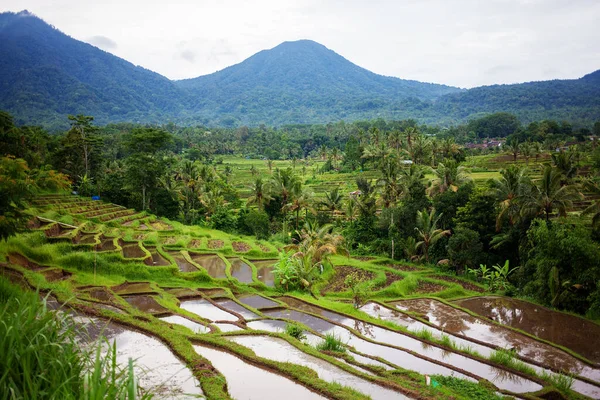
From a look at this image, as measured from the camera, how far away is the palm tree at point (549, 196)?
19984 millimetres

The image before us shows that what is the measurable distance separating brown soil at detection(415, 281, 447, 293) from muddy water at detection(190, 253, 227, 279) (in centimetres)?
959

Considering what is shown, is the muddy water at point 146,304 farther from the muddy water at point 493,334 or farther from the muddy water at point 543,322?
the muddy water at point 543,322

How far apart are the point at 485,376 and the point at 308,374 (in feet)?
17.9

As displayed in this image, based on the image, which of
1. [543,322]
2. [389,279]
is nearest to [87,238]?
[389,279]

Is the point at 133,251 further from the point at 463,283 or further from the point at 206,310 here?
the point at 463,283

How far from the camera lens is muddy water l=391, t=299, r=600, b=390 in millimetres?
12637

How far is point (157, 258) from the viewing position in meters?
21.5

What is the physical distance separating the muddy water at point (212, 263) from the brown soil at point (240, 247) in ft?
6.62

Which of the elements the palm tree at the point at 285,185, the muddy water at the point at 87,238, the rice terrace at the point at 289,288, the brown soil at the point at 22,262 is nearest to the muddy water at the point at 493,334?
the rice terrace at the point at 289,288

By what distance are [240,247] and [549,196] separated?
56.1 feet

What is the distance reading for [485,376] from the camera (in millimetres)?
11133

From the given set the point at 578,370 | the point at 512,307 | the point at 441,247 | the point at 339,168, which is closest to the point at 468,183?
the point at 441,247

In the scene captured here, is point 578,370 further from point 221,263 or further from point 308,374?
point 221,263

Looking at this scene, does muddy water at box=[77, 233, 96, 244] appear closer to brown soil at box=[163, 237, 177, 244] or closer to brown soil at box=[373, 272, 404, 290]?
brown soil at box=[163, 237, 177, 244]
